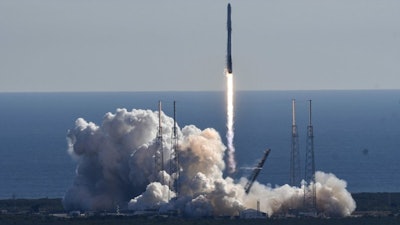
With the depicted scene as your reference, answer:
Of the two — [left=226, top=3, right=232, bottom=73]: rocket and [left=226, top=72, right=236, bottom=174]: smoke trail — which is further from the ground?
[left=226, top=3, right=232, bottom=73]: rocket

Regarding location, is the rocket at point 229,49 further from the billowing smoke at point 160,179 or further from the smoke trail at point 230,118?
the billowing smoke at point 160,179

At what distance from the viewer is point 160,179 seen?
126 meters

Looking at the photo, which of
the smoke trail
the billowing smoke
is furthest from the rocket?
the billowing smoke

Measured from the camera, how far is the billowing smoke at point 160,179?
405 ft

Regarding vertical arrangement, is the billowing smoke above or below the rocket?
below

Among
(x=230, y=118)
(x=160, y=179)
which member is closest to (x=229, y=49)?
(x=230, y=118)

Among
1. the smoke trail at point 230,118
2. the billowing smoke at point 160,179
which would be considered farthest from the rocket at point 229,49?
the billowing smoke at point 160,179

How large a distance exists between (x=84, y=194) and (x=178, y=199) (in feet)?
32.1

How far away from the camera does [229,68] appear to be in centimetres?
12388

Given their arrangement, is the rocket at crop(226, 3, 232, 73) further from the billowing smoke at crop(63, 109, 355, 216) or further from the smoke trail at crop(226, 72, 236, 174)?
the billowing smoke at crop(63, 109, 355, 216)

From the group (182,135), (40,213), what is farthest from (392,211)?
(40,213)

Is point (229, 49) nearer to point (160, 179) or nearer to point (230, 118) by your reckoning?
point (230, 118)

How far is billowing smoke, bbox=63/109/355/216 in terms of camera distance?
123594 mm

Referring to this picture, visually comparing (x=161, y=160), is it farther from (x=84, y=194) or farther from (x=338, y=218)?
(x=338, y=218)
